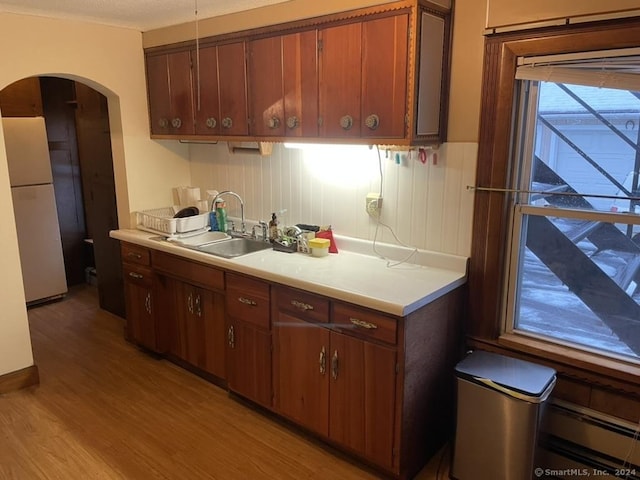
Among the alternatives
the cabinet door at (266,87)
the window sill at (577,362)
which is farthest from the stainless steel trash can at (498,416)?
the cabinet door at (266,87)

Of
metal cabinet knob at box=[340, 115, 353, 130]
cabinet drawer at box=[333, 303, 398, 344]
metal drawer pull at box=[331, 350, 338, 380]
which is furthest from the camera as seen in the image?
metal cabinet knob at box=[340, 115, 353, 130]

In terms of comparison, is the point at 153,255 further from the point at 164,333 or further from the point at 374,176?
the point at 374,176

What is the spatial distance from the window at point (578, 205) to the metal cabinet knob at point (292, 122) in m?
1.11

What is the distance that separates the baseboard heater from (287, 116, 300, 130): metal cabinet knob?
1.83m

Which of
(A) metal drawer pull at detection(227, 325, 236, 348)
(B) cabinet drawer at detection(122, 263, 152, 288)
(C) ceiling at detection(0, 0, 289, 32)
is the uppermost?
(C) ceiling at detection(0, 0, 289, 32)

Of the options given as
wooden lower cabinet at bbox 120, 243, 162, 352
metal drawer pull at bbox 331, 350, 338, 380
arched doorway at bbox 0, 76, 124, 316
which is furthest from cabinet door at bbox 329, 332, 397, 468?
arched doorway at bbox 0, 76, 124, 316

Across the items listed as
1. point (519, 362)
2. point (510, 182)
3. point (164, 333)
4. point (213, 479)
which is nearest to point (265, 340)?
point (213, 479)

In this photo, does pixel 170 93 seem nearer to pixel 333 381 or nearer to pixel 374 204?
pixel 374 204

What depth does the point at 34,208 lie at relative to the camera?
447cm

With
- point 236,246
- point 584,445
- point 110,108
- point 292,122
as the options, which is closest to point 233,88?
point 292,122

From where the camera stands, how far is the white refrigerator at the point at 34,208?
4.32 metres

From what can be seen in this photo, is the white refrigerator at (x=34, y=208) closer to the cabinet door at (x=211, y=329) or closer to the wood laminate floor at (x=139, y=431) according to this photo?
the wood laminate floor at (x=139, y=431)

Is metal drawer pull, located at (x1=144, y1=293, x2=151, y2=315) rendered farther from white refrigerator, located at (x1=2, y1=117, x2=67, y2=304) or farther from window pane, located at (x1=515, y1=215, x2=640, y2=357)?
window pane, located at (x1=515, y1=215, x2=640, y2=357)

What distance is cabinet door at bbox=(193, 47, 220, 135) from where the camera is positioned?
3117 millimetres
